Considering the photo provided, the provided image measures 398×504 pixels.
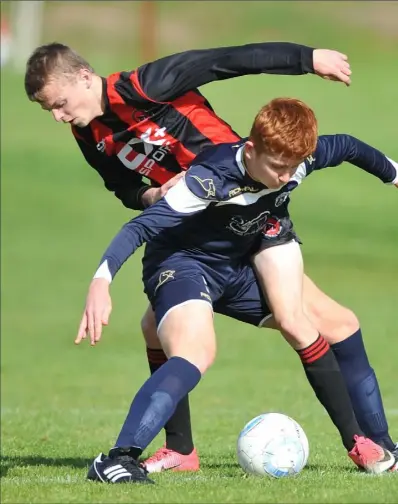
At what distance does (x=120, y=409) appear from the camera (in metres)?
10.5

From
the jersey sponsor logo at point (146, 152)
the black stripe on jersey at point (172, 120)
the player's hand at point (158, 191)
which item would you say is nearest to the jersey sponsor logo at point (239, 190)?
the player's hand at point (158, 191)

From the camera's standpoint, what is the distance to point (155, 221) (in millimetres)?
5734

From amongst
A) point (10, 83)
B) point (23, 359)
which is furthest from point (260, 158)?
point (10, 83)

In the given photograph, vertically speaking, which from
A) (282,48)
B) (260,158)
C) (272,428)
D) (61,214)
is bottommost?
(61,214)

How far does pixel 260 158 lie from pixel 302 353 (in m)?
1.19

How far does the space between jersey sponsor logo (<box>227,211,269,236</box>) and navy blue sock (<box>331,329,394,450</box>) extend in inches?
35.3

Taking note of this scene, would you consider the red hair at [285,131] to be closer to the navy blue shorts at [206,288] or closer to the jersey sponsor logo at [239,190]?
the jersey sponsor logo at [239,190]

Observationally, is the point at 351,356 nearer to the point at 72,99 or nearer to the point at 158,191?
the point at 158,191

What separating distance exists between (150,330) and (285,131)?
165 centimetres

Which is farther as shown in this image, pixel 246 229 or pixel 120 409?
pixel 120 409

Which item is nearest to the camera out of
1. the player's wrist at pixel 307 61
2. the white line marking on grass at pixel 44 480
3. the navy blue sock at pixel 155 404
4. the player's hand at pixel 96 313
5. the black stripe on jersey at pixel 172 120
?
the player's hand at pixel 96 313

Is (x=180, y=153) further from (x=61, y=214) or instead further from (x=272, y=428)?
(x=61, y=214)

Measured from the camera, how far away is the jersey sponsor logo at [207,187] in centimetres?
582

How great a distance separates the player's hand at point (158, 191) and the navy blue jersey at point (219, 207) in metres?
0.18
